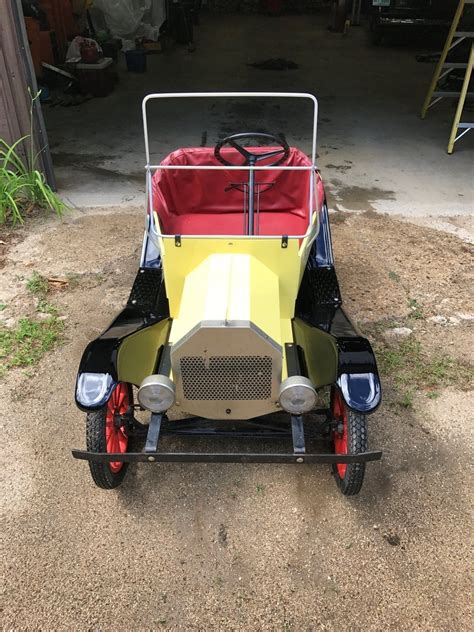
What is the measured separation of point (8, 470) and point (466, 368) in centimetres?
280

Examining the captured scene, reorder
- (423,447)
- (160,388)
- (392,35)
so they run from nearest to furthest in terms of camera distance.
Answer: (160,388), (423,447), (392,35)

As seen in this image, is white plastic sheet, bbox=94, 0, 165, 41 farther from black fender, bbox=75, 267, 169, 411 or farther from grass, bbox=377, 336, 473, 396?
grass, bbox=377, 336, 473, 396

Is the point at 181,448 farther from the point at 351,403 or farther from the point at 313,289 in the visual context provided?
the point at 313,289

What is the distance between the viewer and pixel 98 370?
2385mm

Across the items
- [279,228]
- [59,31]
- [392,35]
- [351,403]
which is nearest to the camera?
[351,403]

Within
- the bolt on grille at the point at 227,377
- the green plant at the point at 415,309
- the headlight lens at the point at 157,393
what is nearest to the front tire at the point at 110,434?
the headlight lens at the point at 157,393

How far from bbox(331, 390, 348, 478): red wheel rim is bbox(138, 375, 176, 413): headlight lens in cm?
82

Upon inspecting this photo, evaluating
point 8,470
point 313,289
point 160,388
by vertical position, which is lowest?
point 8,470

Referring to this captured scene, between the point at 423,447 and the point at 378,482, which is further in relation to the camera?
the point at 423,447

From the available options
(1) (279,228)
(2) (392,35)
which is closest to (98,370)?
(1) (279,228)

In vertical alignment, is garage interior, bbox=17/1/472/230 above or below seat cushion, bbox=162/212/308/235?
below

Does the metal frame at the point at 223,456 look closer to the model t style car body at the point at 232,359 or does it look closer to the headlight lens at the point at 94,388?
the model t style car body at the point at 232,359

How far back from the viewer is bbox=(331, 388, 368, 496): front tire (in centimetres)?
231

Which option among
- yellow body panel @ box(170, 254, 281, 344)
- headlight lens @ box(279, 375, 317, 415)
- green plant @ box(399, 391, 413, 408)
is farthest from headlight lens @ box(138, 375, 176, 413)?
green plant @ box(399, 391, 413, 408)
